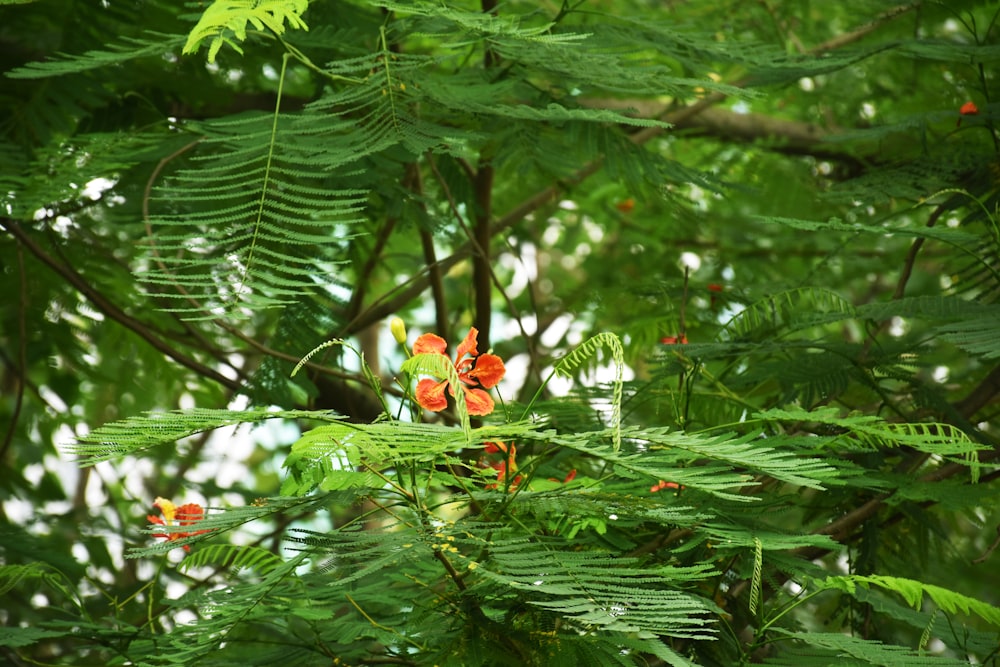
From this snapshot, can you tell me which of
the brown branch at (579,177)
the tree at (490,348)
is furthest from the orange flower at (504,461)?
the brown branch at (579,177)

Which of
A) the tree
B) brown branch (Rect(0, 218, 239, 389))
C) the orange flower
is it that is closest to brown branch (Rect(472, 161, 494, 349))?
the tree

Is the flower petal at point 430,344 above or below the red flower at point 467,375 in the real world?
above

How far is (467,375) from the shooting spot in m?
1.23

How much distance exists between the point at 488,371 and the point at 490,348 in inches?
28.0

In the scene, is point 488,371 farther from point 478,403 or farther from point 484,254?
point 484,254

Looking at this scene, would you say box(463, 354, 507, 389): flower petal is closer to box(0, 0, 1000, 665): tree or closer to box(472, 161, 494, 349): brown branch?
box(0, 0, 1000, 665): tree

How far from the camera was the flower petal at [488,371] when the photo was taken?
1.22 meters

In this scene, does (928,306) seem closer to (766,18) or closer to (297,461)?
(297,461)

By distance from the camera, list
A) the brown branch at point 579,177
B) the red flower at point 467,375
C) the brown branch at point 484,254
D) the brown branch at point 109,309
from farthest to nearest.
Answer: the brown branch at point 579,177 → the brown branch at point 484,254 → the brown branch at point 109,309 → the red flower at point 467,375

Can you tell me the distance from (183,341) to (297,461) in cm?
114

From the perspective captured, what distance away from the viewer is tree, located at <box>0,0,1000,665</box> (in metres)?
1.07

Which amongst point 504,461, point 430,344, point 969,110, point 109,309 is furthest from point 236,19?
point 969,110

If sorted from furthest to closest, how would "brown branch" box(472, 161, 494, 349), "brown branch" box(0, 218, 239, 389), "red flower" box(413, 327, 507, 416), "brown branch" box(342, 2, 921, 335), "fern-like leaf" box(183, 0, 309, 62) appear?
"brown branch" box(342, 2, 921, 335)
"brown branch" box(472, 161, 494, 349)
"brown branch" box(0, 218, 239, 389)
"red flower" box(413, 327, 507, 416)
"fern-like leaf" box(183, 0, 309, 62)

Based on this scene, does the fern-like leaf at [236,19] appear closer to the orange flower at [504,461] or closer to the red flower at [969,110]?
the orange flower at [504,461]
